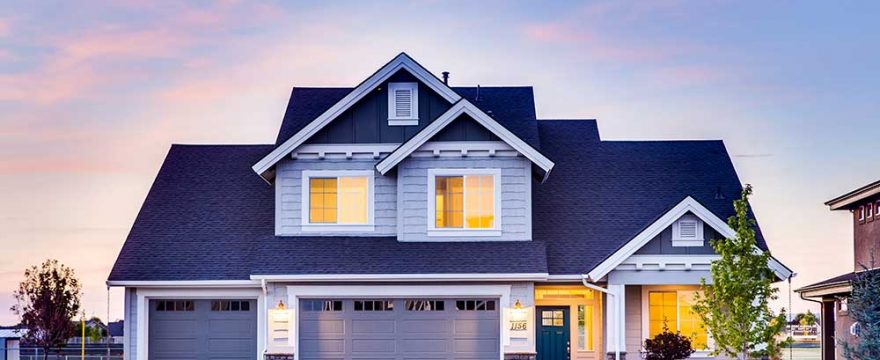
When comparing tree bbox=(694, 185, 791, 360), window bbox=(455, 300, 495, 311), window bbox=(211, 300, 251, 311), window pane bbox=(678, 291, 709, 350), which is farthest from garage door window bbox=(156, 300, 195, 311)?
tree bbox=(694, 185, 791, 360)

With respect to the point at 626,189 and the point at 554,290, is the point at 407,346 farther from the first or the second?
the point at 626,189

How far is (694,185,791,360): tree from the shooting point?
2495 cm

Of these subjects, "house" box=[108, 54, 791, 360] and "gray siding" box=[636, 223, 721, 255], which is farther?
"house" box=[108, 54, 791, 360]

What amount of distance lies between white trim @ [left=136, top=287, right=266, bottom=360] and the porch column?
26.4 feet

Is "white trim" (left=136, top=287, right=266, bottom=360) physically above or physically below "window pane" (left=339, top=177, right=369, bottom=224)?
below

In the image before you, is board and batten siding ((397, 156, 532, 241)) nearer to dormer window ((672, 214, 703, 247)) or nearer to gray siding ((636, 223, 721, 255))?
gray siding ((636, 223, 721, 255))

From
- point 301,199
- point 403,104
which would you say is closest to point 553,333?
point 403,104

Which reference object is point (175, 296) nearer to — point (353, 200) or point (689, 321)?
point (353, 200)

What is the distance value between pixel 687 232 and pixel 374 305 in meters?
7.31

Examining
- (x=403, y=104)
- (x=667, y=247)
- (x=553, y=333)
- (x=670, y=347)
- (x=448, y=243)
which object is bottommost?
(x=670, y=347)

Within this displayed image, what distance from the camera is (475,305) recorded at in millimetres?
28469

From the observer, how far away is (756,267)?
2506 cm

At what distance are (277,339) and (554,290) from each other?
688 centimetres

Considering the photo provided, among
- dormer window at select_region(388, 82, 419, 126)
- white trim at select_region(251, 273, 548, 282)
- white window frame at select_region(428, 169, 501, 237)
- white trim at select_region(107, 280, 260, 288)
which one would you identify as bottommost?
white trim at select_region(107, 280, 260, 288)
